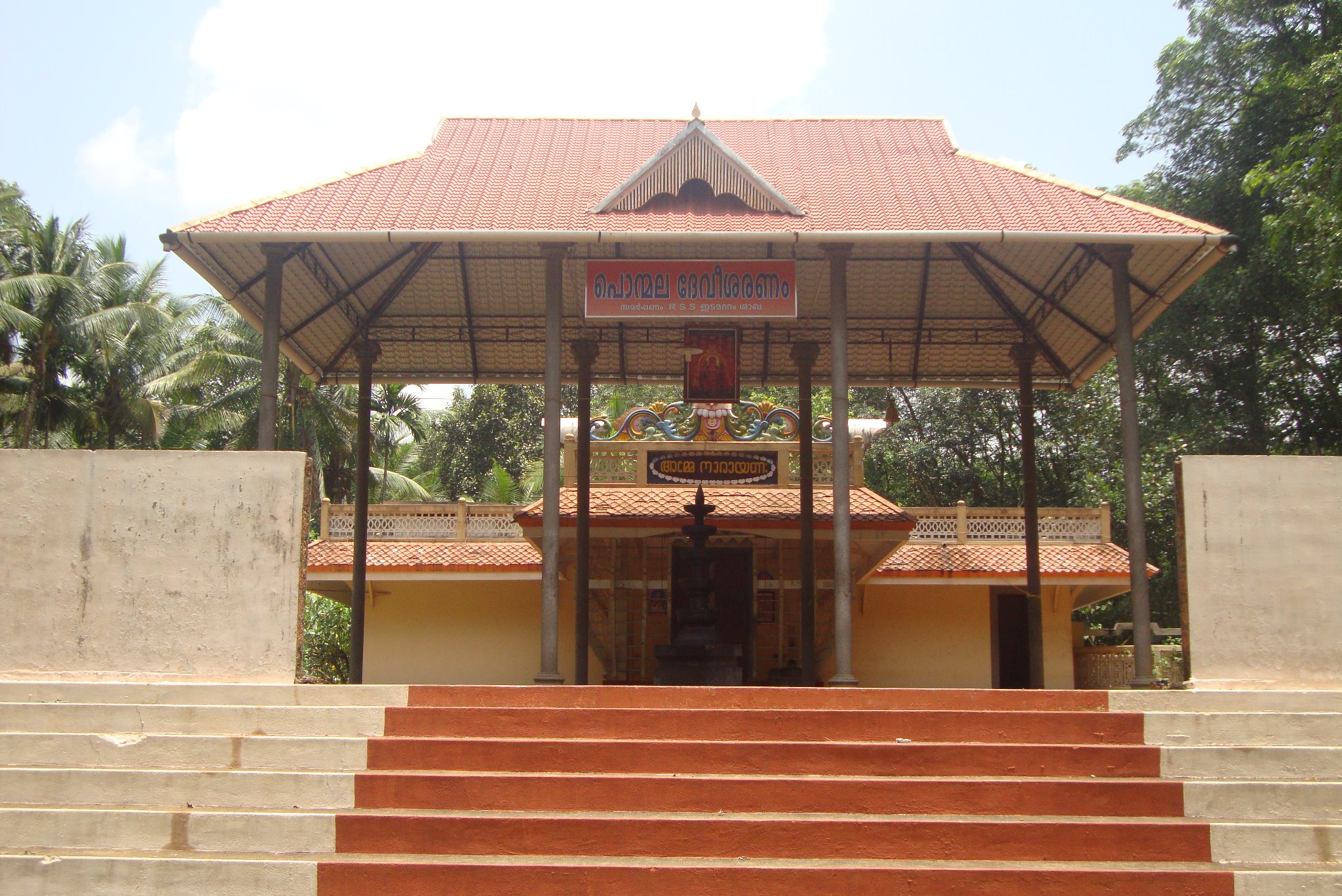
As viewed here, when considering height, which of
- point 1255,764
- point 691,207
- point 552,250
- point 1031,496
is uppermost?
point 691,207

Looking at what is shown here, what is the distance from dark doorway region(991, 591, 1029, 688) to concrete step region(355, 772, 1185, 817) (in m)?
14.0

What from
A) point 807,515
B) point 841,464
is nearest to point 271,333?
point 841,464

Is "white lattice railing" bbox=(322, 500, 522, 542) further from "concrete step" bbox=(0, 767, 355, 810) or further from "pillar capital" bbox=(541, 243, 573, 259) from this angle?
"concrete step" bbox=(0, 767, 355, 810)

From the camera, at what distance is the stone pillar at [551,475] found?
10.2 meters

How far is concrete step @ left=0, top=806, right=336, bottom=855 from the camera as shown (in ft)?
22.5

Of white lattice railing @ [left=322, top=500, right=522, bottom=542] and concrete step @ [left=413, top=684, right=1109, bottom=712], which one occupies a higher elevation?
white lattice railing @ [left=322, top=500, right=522, bottom=542]

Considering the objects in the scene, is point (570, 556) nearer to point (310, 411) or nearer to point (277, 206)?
point (277, 206)

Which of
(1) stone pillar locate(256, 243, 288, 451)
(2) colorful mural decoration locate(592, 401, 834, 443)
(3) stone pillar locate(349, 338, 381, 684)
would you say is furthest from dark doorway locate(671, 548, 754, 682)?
(1) stone pillar locate(256, 243, 288, 451)

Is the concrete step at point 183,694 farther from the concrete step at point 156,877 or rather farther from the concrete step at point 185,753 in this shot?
the concrete step at point 156,877

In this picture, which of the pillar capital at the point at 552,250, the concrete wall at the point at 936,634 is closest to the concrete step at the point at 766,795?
the pillar capital at the point at 552,250

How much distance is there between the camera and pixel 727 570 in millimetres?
17875

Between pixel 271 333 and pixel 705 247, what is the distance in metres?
5.30

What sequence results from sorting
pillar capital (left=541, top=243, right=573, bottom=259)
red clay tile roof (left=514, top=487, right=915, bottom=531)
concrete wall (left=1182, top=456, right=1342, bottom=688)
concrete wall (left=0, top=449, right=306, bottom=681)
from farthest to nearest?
red clay tile roof (left=514, top=487, right=915, bottom=531) → pillar capital (left=541, top=243, right=573, bottom=259) → concrete wall (left=1182, top=456, right=1342, bottom=688) → concrete wall (left=0, top=449, right=306, bottom=681)

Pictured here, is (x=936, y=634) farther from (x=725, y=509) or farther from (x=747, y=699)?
(x=747, y=699)
